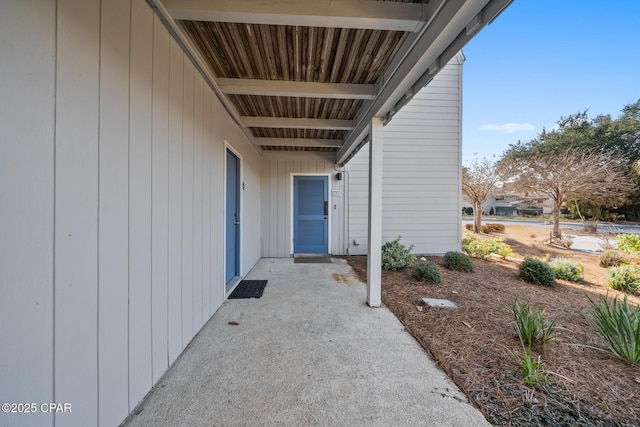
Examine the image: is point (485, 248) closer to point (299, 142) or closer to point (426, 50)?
point (299, 142)

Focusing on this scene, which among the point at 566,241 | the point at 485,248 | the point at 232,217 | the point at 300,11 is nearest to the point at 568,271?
the point at 485,248

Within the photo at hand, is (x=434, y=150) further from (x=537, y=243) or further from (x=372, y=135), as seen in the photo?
(x=537, y=243)

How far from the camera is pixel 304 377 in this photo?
1.76 metres

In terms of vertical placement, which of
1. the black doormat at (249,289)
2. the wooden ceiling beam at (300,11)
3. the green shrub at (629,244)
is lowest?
the black doormat at (249,289)

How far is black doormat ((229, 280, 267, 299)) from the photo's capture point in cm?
338

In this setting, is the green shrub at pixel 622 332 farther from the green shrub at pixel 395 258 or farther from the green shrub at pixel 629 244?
the green shrub at pixel 629 244

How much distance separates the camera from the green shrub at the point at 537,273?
4023 millimetres

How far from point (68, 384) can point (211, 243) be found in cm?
180

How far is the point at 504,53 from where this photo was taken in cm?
701

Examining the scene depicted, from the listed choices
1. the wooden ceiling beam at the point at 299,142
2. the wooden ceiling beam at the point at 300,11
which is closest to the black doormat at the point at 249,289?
the wooden ceiling beam at the point at 299,142

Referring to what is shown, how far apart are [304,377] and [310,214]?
452cm

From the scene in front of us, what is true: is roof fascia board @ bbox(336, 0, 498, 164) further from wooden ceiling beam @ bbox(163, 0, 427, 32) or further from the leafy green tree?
the leafy green tree

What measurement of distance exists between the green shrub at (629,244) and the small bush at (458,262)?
143 inches

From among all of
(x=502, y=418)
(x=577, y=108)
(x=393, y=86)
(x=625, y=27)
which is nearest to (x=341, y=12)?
(x=393, y=86)
